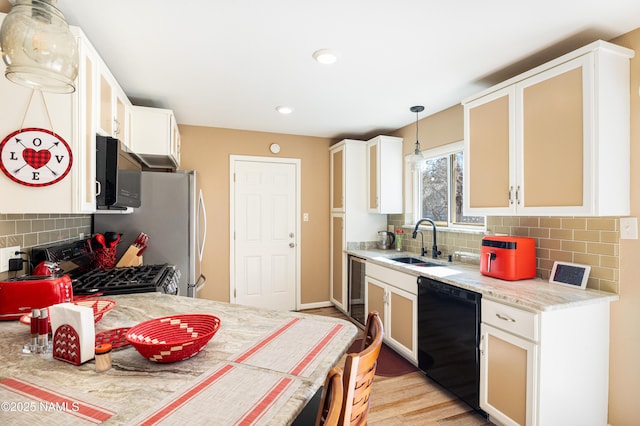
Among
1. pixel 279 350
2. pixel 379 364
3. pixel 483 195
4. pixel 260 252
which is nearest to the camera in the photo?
pixel 279 350

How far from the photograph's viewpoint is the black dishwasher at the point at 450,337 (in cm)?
208

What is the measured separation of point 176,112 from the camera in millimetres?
3338

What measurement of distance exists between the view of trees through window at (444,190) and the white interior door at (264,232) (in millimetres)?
1663

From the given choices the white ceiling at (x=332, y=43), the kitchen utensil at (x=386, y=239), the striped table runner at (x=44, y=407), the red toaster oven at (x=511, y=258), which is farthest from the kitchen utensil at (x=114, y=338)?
the kitchen utensil at (x=386, y=239)

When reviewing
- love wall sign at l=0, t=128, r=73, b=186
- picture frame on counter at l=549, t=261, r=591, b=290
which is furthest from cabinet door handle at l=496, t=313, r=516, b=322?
love wall sign at l=0, t=128, r=73, b=186

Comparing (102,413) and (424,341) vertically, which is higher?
(102,413)

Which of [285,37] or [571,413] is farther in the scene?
[285,37]

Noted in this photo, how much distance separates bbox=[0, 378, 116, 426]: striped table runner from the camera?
711 millimetres

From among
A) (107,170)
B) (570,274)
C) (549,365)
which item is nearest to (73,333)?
(107,170)

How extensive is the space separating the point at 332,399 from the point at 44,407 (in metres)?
0.69

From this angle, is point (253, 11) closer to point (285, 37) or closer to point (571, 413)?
point (285, 37)

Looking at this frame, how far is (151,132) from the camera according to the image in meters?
2.86

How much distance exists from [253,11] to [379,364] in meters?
2.76

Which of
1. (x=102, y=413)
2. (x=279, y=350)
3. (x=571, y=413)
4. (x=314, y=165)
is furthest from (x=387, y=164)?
(x=102, y=413)
